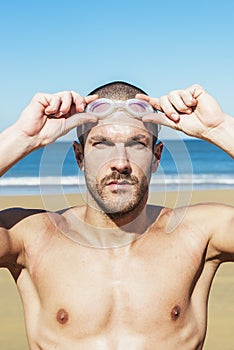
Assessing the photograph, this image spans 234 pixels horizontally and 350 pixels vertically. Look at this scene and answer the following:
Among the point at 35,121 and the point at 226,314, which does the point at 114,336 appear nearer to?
the point at 35,121

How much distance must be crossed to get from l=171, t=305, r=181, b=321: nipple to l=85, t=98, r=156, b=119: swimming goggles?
2.52 feet

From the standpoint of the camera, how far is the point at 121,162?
94.0 inches

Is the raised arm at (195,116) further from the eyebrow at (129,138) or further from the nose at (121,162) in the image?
the nose at (121,162)

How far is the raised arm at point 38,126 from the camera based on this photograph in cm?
248

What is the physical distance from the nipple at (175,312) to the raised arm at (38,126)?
31.8 inches

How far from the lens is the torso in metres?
2.63

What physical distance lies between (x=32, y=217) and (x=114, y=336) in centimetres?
58

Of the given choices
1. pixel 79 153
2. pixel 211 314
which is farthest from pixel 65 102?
pixel 211 314

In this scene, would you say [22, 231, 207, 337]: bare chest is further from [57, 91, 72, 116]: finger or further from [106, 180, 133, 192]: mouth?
[57, 91, 72, 116]: finger

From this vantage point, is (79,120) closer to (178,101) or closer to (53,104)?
(53,104)

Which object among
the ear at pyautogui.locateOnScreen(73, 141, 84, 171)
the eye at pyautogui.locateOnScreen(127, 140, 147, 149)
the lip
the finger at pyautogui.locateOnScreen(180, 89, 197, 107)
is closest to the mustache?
the lip

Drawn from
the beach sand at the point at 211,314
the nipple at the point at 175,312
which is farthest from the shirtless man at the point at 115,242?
the beach sand at the point at 211,314

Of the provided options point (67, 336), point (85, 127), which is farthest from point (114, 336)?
point (85, 127)

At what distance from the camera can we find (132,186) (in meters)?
2.41
